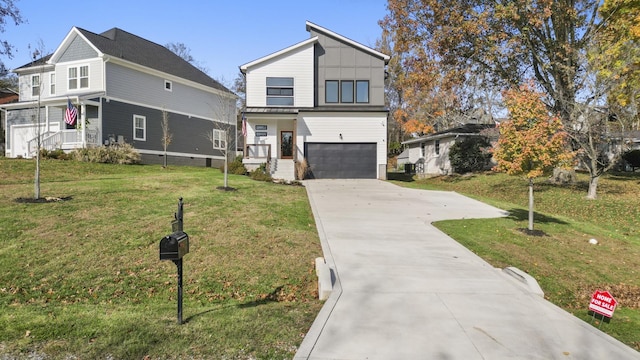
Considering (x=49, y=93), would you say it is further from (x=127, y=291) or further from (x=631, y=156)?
(x=631, y=156)

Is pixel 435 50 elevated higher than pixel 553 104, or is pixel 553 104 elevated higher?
pixel 435 50

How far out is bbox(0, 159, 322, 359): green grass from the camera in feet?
13.1

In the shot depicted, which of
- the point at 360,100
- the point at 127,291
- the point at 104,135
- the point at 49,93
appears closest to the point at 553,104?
the point at 360,100

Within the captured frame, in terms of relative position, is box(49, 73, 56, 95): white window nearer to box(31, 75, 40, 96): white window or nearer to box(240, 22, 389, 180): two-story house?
box(31, 75, 40, 96): white window

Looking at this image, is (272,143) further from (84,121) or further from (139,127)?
(84,121)

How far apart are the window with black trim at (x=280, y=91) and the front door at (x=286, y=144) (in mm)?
1978

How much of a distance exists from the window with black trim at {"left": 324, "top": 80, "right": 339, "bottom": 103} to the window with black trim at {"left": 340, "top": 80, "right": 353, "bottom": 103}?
326 mm

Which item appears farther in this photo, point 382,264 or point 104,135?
point 104,135

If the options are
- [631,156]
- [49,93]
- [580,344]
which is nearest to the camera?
[580,344]

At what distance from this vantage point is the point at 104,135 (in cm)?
2270

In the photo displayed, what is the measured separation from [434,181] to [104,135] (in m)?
21.2

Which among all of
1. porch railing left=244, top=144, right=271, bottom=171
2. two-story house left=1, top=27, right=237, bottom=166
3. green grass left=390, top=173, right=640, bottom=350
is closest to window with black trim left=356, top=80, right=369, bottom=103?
porch railing left=244, top=144, right=271, bottom=171

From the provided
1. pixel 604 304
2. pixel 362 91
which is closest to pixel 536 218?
pixel 604 304

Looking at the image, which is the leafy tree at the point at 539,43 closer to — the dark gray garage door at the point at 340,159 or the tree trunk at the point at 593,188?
the tree trunk at the point at 593,188
